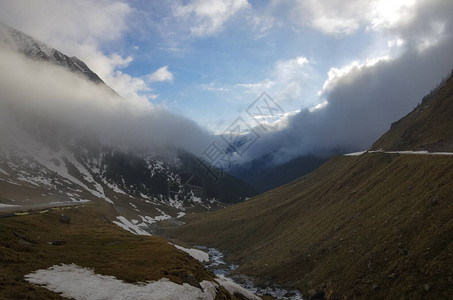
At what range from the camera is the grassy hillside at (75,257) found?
26047 mm

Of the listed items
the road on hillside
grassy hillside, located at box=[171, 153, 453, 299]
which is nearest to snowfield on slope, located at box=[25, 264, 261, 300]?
grassy hillside, located at box=[171, 153, 453, 299]

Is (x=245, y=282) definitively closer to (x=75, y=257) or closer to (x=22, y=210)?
(x=75, y=257)

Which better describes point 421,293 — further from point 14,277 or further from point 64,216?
point 64,216

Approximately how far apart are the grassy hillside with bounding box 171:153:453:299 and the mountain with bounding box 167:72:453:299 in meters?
0.14

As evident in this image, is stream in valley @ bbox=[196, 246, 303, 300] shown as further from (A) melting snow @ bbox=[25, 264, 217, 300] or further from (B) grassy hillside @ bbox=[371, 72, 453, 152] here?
(B) grassy hillside @ bbox=[371, 72, 453, 152]

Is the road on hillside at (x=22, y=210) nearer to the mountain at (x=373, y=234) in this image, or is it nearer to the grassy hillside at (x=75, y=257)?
the grassy hillside at (x=75, y=257)

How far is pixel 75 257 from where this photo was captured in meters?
37.8

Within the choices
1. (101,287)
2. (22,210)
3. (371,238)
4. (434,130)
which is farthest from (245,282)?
(434,130)

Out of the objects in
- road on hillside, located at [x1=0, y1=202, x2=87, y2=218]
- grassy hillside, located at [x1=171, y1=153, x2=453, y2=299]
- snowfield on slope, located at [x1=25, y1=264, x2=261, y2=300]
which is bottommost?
grassy hillside, located at [x1=171, y1=153, x2=453, y2=299]

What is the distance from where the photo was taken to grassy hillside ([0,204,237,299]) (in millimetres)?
26047

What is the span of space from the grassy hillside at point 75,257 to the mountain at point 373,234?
24131 mm

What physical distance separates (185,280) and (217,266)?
185 ft

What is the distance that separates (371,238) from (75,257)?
49942 mm

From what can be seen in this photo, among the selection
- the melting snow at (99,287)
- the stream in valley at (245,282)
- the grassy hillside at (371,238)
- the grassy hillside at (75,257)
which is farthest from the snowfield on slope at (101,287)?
the stream in valley at (245,282)
